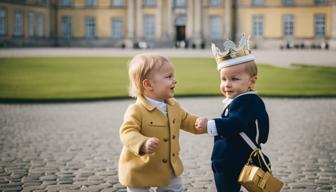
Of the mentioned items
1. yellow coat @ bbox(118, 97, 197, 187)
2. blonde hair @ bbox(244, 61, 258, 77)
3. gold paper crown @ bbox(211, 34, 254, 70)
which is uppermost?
gold paper crown @ bbox(211, 34, 254, 70)

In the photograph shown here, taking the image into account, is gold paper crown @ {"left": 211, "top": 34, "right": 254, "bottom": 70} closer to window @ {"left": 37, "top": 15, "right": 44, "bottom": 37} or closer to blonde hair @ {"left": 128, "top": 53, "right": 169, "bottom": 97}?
blonde hair @ {"left": 128, "top": 53, "right": 169, "bottom": 97}

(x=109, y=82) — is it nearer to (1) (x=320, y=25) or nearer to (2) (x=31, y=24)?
(2) (x=31, y=24)

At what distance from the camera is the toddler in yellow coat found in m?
3.69

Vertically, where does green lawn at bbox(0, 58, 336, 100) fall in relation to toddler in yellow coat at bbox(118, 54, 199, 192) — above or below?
below

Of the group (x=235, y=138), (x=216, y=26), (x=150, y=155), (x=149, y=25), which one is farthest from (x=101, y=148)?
(x=149, y=25)

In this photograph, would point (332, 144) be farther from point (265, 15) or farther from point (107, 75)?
point (265, 15)

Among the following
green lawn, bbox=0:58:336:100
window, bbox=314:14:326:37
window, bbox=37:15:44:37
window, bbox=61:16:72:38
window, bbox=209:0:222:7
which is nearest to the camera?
green lawn, bbox=0:58:336:100

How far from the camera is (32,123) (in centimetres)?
969

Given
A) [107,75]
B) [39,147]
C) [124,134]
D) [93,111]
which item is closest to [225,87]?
[124,134]

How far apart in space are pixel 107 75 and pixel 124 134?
54.2 ft

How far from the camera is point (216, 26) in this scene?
57.8 metres

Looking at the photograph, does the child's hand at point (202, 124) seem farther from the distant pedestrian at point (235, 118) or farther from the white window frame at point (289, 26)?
the white window frame at point (289, 26)

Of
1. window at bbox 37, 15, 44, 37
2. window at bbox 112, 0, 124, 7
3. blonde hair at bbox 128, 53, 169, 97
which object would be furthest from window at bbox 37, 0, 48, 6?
blonde hair at bbox 128, 53, 169, 97

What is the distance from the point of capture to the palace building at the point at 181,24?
184ft
